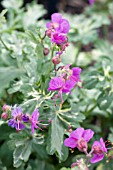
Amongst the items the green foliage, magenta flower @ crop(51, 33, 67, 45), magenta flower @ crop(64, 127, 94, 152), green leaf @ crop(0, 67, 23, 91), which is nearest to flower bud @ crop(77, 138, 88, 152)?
magenta flower @ crop(64, 127, 94, 152)

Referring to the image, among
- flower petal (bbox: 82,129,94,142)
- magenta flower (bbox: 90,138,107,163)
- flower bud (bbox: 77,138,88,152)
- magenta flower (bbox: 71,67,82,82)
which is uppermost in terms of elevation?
magenta flower (bbox: 71,67,82,82)

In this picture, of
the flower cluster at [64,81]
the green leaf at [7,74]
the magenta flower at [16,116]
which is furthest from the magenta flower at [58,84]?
the green leaf at [7,74]

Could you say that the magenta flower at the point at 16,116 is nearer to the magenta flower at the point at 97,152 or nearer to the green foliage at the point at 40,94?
the green foliage at the point at 40,94

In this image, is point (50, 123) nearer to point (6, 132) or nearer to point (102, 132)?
point (6, 132)

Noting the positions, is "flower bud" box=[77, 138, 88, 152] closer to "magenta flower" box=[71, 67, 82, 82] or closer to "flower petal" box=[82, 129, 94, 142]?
"flower petal" box=[82, 129, 94, 142]

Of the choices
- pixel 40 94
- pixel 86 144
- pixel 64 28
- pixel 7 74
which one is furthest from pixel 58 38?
pixel 7 74

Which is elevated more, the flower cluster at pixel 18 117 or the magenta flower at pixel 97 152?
the flower cluster at pixel 18 117

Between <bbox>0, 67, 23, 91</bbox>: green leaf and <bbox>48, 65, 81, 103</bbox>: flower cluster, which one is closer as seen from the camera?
<bbox>48, 65, 81, 103</bbox>: flower cluster

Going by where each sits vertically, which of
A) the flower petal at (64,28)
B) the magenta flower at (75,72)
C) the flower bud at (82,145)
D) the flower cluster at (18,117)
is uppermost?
the flower petal at (64,28)

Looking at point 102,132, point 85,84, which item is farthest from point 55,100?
point 102,132

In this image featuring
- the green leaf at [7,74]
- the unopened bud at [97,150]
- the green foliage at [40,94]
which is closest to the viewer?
the unopened bud at [97,150]
